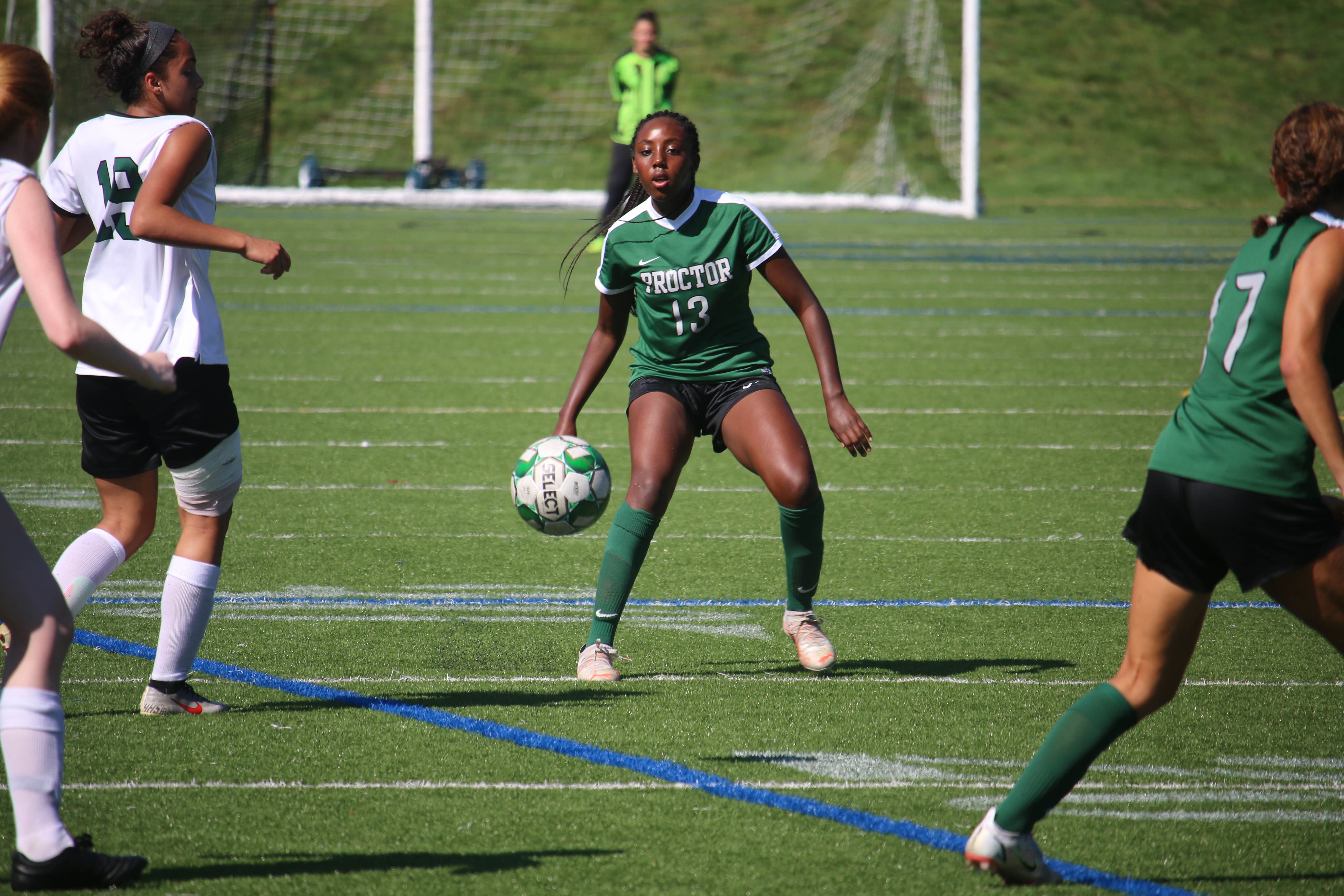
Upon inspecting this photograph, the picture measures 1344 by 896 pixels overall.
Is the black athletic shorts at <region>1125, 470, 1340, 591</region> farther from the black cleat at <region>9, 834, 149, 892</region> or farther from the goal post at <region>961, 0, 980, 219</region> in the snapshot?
the goal post at <region>961, 0, 980, 219</region>

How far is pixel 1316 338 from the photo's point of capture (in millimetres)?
→ 2975

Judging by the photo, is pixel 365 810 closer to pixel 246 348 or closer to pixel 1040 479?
pixel 1040 479

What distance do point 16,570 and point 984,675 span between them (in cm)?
324

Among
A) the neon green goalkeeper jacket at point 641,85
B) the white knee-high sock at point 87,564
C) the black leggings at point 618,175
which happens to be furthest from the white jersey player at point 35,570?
the black leggings at point 618,175

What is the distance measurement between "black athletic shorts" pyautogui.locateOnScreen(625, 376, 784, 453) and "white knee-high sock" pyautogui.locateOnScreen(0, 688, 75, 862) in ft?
8.26

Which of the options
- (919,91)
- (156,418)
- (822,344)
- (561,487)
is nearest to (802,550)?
(822,344)

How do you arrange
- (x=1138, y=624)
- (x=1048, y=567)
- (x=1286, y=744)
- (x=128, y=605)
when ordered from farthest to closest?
(x=1048, y=567) < (x=128, y=605) < (x=1286, y=744) < (x=1138, y=624)

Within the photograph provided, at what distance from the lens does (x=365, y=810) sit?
12.2ft

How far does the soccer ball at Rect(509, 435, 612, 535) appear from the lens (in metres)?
5.03

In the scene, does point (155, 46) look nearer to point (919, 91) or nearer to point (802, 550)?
point (802, 550)

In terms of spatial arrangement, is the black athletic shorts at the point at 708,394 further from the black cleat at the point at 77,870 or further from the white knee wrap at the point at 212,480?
the black cleat at the point at 77,870

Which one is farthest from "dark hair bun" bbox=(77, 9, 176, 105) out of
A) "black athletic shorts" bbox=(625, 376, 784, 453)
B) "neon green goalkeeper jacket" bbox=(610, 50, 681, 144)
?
"neon green goalkeeper jacket" bbox=(610, 50, 681, 144)

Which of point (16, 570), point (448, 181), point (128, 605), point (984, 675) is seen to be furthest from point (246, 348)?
point (448, 181)

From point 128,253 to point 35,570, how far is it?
4.82ft
